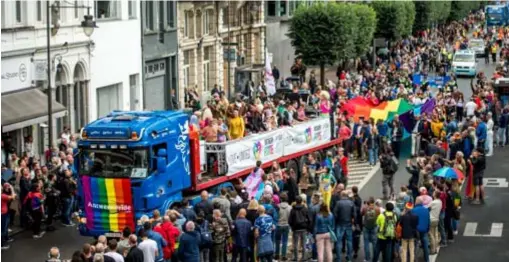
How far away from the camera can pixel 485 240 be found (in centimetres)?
2817

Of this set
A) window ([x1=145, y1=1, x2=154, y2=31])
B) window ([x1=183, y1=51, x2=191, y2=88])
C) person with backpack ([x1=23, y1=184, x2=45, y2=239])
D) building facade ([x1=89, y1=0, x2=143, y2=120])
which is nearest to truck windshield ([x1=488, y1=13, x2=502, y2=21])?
window ([x1=183, y1=51, x2=191, y2=88])

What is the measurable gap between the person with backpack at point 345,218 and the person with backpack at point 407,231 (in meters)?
1.11

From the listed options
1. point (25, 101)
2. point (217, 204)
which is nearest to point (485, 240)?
point (217, 204)

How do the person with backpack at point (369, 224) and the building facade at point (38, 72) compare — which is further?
the building facade at point (38, 72)

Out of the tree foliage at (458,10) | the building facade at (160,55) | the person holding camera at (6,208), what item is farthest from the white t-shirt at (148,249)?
the tree foliage at (458,10)

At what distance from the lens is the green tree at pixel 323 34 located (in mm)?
67500

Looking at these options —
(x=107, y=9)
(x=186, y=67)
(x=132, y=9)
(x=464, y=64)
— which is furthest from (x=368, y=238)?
(x=464, y=64)

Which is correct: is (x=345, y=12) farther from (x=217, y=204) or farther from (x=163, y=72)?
(x=217, y=204)

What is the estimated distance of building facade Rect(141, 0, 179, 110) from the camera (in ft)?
168

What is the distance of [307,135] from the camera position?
36.3 meters

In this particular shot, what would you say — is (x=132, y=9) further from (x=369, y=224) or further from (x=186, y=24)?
(x=369, y=224)

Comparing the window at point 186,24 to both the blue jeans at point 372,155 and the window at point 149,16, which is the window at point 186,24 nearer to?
the window at point 149,16

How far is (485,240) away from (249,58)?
137 ft

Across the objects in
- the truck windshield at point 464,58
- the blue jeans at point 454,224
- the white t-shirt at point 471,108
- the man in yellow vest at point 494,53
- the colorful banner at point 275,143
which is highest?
the colorful banner at point 275,143
